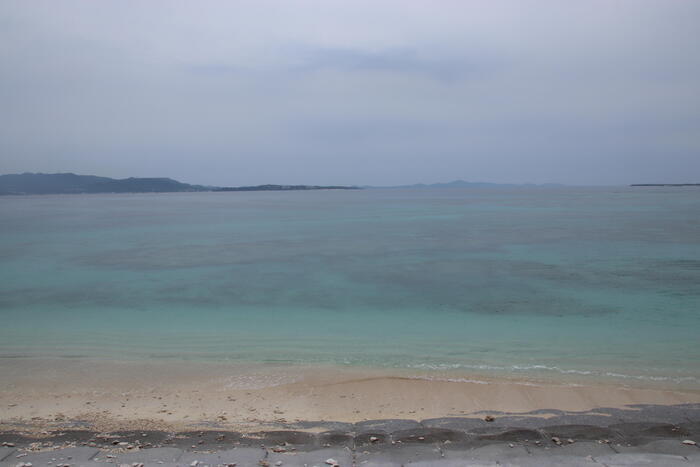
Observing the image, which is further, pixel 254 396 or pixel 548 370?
pixel 548 370

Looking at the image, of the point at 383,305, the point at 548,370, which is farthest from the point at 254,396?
the point at 383,305

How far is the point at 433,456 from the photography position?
4695 mm

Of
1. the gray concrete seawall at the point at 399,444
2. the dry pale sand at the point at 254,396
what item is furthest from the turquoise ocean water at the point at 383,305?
the gray concrete seawall at the point at 399,444

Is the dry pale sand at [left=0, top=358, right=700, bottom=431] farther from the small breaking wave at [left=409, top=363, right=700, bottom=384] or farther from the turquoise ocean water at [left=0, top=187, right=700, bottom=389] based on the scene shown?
the turquoise ocean water at [left=0, top=187, right=700, bottom=389]

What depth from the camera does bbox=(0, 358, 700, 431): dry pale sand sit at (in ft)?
20.1

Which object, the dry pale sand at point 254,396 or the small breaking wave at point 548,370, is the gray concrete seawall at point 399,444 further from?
the small breaking wave at point 548,370

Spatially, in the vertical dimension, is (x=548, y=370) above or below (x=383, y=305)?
above

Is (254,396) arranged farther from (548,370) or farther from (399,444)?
(548,370)

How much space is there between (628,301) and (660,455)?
10068 millimetres

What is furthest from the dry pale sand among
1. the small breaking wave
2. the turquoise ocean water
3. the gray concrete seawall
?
the turquoise ocean water

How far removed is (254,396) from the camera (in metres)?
6.99

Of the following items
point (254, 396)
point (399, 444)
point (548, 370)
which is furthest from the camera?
point (548, 370)

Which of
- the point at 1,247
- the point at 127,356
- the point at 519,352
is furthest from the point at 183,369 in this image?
the point at 1,247

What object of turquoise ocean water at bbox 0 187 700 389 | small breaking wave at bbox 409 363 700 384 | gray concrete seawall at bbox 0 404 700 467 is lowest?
turquoise ocean water at bbox 0 187 700 389
